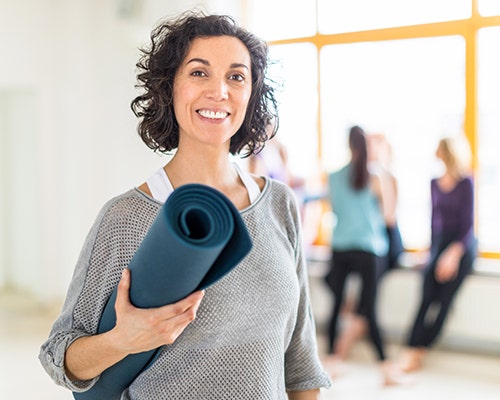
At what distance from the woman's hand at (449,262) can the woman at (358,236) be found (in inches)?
17.4

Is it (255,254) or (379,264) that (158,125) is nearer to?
(255,254)

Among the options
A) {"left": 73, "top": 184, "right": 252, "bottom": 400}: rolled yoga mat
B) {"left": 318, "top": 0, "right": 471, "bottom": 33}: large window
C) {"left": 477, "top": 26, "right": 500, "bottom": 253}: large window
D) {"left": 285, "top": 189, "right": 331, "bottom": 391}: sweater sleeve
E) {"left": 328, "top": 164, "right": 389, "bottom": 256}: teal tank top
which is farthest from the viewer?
{"left": 318, "top": 0, "right": 471, "bottom": 33}: large window

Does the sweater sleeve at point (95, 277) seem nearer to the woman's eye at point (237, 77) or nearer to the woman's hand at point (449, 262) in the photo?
the woman's eye at point (237, 77)

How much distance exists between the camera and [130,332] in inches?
39.3

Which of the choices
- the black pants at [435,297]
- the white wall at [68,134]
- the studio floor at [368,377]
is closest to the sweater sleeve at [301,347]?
the studio floor at [368,377]

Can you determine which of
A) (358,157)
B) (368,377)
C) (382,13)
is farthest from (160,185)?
(382,13)

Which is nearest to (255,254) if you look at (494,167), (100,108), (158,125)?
(158,125)

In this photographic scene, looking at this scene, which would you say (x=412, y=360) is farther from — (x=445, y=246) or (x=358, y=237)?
(x=358, y=237)

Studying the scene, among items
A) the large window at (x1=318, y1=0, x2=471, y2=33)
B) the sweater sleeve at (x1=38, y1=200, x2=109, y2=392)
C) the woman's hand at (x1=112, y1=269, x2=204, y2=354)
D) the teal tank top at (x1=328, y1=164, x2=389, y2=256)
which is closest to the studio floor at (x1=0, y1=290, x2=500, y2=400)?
the teal tank top at (x1=328, y1=164, x2=389, y2=256)

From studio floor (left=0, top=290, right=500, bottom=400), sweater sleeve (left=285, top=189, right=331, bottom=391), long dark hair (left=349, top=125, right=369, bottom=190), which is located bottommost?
studio floor (left=0, top=290, right=500, bottom=400)

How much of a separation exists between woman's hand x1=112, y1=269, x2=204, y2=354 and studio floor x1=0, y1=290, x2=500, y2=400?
3414 millimetres

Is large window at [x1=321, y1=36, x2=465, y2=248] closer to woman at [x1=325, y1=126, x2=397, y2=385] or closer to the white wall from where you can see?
woman at [x1=325, y1=126, x2=397, y2=385]

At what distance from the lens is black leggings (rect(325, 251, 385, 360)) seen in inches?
183

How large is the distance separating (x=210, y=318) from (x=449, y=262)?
12.7 feet
